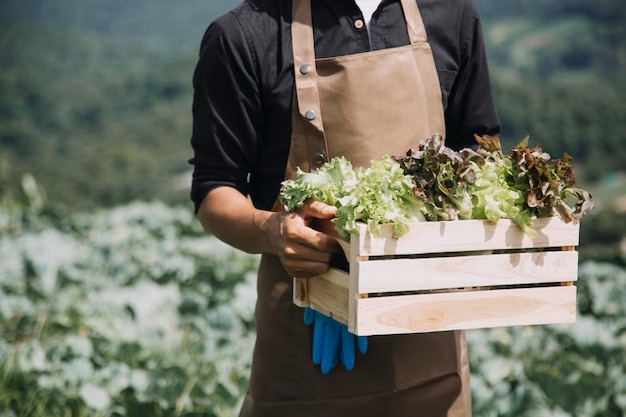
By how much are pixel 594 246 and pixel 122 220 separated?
16.9ft

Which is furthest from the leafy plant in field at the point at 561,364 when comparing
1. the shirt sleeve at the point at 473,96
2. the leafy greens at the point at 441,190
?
the leafy greens at the point at 441,190

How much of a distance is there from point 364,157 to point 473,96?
45 centimetres

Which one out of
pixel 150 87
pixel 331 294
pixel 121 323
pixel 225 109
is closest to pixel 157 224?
pixel 121 323

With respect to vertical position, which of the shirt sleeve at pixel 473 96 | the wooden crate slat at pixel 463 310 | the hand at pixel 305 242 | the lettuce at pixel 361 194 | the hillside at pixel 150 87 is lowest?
the hillside at pixel 150 87

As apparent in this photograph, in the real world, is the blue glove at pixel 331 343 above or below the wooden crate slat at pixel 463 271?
below

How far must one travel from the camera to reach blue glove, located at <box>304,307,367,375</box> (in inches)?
90.6

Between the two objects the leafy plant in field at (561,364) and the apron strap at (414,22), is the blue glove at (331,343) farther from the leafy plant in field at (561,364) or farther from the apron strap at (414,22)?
the leafy plant in field at (561,364)

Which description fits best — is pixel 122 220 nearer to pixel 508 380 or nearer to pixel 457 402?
pixel 508 380

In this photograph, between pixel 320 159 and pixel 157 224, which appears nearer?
pixel 320 159

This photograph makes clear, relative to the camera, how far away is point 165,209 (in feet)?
29.1

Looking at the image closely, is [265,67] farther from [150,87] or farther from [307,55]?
[150,87]

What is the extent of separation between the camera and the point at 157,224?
815cm

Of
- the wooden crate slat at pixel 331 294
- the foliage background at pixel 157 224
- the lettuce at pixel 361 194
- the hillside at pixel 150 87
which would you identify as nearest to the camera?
the lettuce at pixel 361 194

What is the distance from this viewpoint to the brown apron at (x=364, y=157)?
2.33 meters
